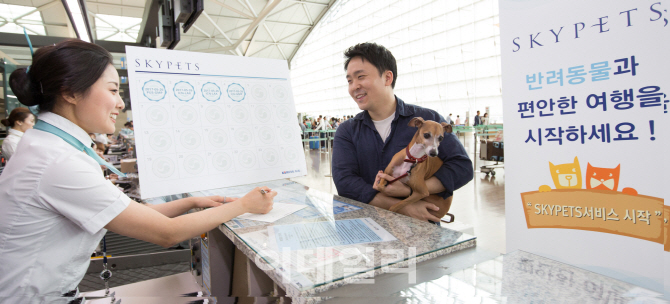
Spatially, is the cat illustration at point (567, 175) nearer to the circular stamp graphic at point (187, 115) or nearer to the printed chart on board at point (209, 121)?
the printed chart on board at point (209, 121)

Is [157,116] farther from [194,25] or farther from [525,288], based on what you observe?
[194,25]

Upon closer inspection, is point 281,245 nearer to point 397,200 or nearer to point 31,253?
point 31,253

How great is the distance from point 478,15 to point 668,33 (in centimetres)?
1694

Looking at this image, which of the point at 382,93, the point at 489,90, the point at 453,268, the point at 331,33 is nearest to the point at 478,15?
the point at 489,90

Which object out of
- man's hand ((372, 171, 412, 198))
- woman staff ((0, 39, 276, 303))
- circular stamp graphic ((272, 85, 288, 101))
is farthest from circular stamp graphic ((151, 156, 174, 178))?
man's hand ((372, 171, 412, 198))

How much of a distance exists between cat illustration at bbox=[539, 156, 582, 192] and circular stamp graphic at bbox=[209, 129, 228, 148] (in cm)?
161

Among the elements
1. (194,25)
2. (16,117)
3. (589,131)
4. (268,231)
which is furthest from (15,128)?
(194,25)

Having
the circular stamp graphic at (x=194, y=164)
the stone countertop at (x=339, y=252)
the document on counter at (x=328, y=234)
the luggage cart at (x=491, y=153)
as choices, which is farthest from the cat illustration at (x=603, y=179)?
the luggage cart at (x=491, y=153)

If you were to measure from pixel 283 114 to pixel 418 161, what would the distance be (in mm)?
899

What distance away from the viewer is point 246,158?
6.25 ft

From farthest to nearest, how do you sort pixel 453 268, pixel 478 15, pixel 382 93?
pixel 478 15 < pixel 382 93 < pixel 453 268

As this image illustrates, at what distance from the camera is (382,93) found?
6.27 feet

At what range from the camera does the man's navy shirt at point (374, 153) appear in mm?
1774

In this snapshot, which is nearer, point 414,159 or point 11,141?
point 414,159
